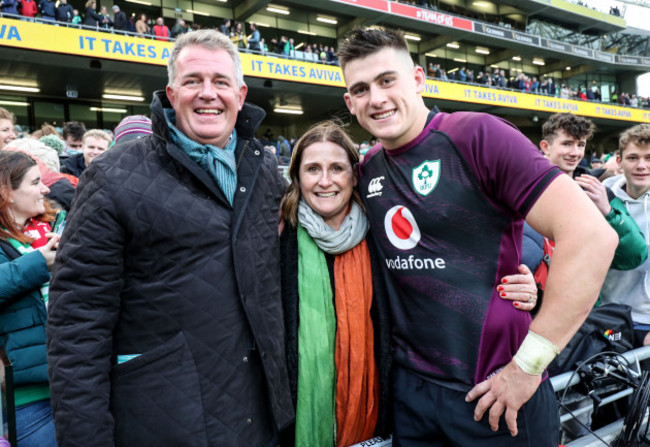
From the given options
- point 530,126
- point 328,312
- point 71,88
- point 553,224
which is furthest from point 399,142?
point 530,126

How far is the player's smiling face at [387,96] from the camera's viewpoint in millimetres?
1606

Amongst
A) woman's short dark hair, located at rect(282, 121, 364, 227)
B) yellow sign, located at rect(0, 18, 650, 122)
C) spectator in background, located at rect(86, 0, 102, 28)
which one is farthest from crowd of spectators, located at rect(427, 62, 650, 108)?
woman's short dark hair, located at rect(282, 121, 364, 227)

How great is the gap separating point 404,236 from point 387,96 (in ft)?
1.77

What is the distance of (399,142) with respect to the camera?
1.64 metres

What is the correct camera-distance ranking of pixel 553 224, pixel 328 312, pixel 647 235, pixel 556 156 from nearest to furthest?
pixel 553 224, pixel 328 312, pixel 647 235, pixel 556 156

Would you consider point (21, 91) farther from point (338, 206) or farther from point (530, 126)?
point (530, 126)

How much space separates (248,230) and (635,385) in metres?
1.94

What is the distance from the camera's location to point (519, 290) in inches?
57.6

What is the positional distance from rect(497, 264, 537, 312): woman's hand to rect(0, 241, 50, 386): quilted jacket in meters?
1.81

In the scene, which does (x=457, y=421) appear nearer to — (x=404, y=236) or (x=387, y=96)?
(x=404, y=236)

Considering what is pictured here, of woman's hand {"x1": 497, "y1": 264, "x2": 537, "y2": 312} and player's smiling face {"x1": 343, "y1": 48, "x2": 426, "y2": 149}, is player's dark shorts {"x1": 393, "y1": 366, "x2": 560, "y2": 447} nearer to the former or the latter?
woman's hand {"x1": 497, "y1": 264, "x2": 537, "y2": 312}

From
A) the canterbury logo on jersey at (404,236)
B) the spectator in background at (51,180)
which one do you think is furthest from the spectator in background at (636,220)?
the spectator in background at (51,180)

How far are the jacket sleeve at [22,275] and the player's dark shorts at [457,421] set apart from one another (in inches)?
61.6

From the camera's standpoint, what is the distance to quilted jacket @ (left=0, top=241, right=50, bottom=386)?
1724 mm
